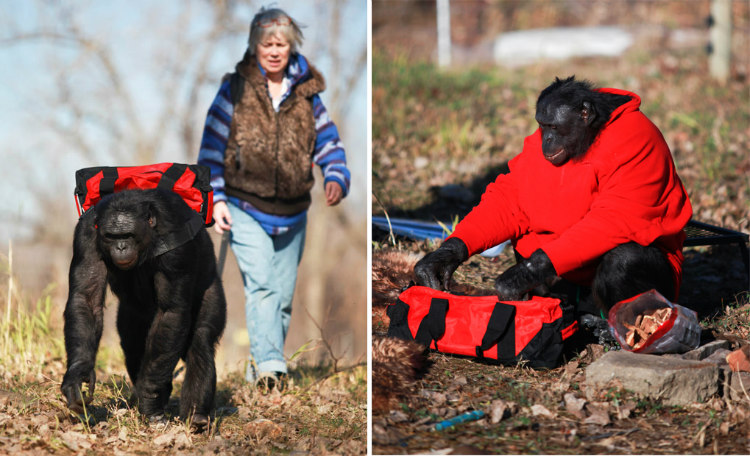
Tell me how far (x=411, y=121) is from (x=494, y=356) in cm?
539

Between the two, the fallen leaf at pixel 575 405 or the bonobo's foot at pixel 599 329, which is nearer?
the fallen leaf at pixel 575 405

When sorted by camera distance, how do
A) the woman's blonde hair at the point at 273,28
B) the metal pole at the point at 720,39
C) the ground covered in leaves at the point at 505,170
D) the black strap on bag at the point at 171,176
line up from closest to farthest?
the ground covered in leaves at the point at 505,170
the black strap on bag at the point at 171,176
the woman's blonde hair at the point at 273,28
the metal pole at the point at 720,39

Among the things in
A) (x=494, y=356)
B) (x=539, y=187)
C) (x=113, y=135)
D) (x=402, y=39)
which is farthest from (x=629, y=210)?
(x=402, y=39)

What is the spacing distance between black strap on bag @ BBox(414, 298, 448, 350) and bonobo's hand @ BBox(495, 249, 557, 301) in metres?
0.29

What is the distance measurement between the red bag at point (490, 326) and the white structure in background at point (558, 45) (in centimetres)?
885

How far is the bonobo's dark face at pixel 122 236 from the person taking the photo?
350cm

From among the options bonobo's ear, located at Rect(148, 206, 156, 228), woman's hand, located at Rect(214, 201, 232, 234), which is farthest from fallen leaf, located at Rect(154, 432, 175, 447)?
woman's hand, located at Rect(214, 201, 232, 234)

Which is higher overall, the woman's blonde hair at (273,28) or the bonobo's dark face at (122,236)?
the woman's blonde hair at (273,28)

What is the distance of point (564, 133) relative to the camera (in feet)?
12.4

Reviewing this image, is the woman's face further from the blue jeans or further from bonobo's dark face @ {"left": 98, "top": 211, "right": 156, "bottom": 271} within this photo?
bonobo's dark face @ {"left": 98, "top": 211, "right": 156, "bottom": 271}

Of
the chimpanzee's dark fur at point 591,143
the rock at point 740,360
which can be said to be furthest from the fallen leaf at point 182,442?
the rock at point 740,360

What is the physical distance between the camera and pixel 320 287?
13.1 m

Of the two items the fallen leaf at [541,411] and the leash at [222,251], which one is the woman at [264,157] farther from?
the fallen leaf at [541,411]

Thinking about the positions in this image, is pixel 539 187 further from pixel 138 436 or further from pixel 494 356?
pixel 138 436
